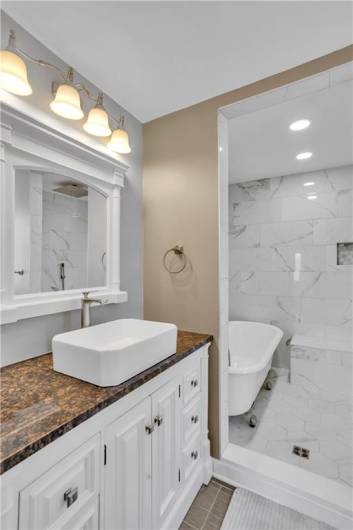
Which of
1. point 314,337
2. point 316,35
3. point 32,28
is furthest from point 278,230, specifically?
point 32,28

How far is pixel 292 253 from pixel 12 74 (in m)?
3.22

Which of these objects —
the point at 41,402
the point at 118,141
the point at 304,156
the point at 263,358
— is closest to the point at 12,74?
the point at 118,141

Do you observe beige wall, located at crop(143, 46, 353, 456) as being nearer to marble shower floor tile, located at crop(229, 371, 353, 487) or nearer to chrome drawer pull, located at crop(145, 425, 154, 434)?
marble shower floor tile, located at crop(229, 371, 353, 487)

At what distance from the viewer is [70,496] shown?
0.75 meters

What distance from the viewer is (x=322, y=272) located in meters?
3.16

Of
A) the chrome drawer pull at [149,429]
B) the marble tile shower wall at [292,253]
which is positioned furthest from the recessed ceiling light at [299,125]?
the chrome drawer pull at [149,429]

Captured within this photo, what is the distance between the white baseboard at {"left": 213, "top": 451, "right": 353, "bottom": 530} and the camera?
53.1 inches

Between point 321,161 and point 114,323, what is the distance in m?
2.89

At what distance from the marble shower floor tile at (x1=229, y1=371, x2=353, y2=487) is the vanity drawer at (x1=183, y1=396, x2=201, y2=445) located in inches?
28.9

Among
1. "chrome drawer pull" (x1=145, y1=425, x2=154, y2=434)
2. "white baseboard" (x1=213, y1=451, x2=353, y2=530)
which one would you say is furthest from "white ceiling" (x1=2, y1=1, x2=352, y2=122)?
"white baseboard" (x1=213, y1=451, x2=353, y2=530)

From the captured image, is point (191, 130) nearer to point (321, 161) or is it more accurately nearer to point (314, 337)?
point (321, 161)

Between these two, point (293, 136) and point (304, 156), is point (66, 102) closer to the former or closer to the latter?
point (293, 136)

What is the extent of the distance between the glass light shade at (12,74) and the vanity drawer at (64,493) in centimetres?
142

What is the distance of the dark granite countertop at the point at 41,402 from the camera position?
654mm
